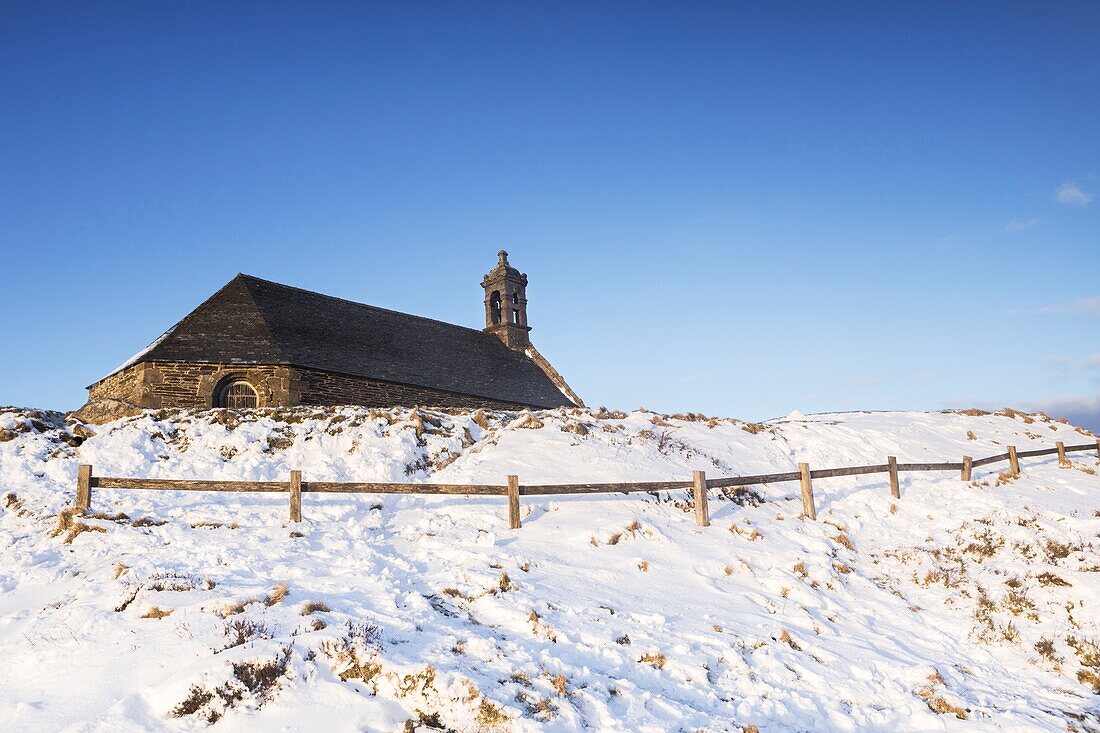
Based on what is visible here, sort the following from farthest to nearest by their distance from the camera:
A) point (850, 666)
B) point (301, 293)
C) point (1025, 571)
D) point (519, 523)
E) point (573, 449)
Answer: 1. point (301, 293)
2. point (573, 449)
3. point (519, 523)
4. point (1025, 571)
5. point (850, 666)

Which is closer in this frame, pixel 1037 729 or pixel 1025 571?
pixel 1037 729

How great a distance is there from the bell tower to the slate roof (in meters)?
3.34

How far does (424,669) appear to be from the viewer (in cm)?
660

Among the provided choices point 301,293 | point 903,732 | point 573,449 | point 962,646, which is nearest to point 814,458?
point 573,449

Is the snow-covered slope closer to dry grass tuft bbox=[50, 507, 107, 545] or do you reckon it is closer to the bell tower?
dry grass tuft bbox=[50, 507, 107, 545]

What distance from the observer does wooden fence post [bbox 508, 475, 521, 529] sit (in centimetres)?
1305

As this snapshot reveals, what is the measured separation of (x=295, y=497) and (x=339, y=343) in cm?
1735

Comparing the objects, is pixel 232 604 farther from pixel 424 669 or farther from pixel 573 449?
pixel 573 449

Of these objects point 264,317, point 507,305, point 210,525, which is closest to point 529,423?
point 210,525

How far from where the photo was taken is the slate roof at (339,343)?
26.3 metres

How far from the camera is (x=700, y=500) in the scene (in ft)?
46.1

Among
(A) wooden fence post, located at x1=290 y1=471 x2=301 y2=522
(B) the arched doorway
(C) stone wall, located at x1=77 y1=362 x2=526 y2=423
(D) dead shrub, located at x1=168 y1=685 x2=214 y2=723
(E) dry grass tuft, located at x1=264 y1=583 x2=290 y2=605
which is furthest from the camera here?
(B) the arched doorway

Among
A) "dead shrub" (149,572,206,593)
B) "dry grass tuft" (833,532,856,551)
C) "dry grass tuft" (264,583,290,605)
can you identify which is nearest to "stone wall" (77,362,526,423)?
"dead shrub" (149,572,206,593)

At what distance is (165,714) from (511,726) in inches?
117
